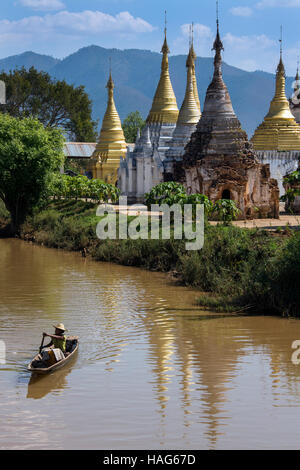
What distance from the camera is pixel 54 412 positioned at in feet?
32.9

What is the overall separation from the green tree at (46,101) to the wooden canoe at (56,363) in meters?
45.9

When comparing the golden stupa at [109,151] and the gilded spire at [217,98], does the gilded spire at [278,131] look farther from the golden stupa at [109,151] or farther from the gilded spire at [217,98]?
the golden stupa at [109,151]

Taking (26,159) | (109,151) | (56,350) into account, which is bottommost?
(56,350)

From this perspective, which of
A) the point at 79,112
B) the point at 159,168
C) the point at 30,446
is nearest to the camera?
the point at 30,446

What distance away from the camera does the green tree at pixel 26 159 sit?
28.4 metres

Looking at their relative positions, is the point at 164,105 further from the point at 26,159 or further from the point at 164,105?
the point at 26,159

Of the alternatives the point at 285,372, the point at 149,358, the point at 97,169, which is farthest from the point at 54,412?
the point at 97,169

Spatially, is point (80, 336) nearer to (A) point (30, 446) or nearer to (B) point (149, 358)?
(B) point (149, 358)

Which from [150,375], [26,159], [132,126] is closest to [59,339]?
[150,375]

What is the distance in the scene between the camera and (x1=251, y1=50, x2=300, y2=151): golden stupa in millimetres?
38031

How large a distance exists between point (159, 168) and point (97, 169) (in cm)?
1012

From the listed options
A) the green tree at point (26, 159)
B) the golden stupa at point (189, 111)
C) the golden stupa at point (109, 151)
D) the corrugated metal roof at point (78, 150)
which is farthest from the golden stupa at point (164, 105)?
the green tree at point (26, 159)

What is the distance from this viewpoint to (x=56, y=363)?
11461 mm

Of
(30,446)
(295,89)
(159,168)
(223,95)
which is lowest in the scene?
(30,446)
